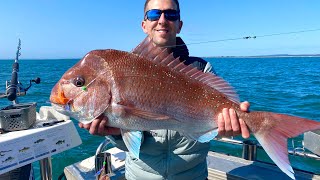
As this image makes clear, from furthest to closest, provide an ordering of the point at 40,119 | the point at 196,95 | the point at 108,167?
the point at 40,119 < the point at 108,167 < the point at 196,95

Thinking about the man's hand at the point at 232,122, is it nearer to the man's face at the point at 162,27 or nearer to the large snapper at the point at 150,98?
the large snapper at the point at 150,98

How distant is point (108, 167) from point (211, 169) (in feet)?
5.06

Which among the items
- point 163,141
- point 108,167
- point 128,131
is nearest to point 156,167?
point 163,141

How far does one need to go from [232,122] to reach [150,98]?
67 cm

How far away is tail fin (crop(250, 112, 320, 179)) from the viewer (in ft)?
6.41

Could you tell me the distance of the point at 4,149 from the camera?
3221 mm

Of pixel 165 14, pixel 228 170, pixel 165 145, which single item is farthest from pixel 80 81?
pixel 228 170

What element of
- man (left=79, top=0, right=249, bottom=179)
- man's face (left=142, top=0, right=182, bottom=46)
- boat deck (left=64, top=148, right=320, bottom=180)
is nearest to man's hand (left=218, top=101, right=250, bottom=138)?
man (left=79, top=0, right=249, bottom=179)

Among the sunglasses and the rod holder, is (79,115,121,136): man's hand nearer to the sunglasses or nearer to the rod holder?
the sunglasses

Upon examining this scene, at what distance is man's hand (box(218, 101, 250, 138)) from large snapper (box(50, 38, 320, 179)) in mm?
39

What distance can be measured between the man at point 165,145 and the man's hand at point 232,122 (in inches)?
22.4

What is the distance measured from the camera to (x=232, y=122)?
7.21 ft

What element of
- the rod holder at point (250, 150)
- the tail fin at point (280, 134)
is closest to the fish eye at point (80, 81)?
the tail fin at point (280, 134)

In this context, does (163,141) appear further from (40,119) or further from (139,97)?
(40,119)
